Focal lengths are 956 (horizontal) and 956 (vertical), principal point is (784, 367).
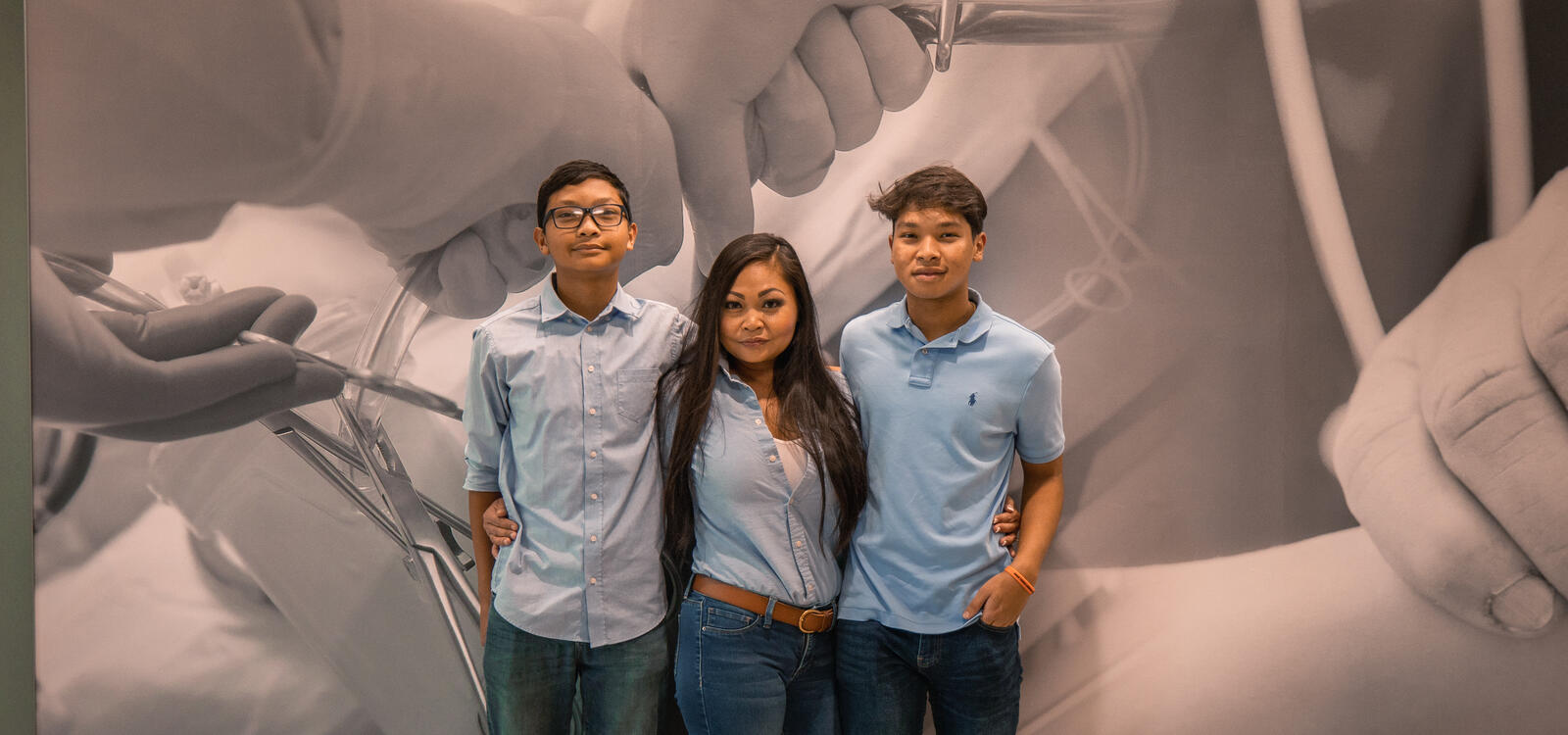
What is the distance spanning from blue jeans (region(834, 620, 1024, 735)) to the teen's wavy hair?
0.65 feet

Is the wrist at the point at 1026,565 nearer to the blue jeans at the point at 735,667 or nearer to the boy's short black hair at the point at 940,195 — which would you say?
the blue jeans at the point at 735,667

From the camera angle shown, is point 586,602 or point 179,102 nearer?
point 586,602

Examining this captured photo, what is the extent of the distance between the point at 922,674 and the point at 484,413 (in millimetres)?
965

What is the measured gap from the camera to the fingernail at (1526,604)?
2262 millimetres

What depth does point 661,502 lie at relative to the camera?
1.82 metres

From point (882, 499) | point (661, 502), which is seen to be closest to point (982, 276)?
point (882, 499)

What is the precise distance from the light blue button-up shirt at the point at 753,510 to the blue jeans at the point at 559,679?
0.23 metres

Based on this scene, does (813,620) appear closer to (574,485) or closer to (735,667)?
(735,667)

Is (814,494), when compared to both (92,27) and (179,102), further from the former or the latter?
(92,27)

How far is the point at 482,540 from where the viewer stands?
74.5 inches

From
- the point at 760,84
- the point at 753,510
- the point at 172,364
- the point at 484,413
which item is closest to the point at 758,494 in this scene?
the point at 753,510

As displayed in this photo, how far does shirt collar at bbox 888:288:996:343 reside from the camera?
6.00 ft

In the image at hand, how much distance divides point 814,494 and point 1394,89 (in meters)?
1.76

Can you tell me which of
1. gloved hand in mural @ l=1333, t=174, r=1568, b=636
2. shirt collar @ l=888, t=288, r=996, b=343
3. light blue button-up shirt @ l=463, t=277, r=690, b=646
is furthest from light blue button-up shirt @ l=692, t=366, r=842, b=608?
gloved hand in mural @ l=1333, t=174, r=1568, b=636
